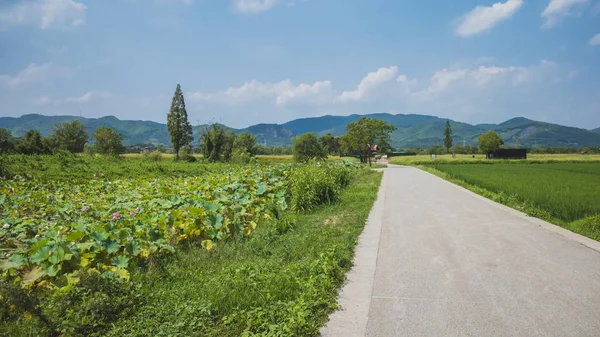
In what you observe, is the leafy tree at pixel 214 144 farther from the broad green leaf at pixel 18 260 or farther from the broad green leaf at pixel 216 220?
the broad green leaf at pixel 18 260

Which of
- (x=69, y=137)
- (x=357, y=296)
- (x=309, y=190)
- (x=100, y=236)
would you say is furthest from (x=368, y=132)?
(x=69, y=137)

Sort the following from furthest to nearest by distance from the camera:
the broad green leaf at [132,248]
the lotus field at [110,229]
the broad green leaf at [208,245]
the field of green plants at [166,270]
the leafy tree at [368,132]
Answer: the leafy tree at [368,132] < the broad green leaf at [208,245] < the broad green leaf at [132,248] < the lotus field at [110,229] < the field of green plants at [166,270]

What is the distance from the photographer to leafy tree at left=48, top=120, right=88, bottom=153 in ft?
240

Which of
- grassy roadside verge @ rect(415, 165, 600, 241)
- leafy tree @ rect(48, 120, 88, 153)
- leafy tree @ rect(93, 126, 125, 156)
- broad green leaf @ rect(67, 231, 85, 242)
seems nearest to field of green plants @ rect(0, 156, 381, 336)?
broad green leaf @ rect(67, 231, 85, 242)

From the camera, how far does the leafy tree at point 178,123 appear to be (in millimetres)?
62750

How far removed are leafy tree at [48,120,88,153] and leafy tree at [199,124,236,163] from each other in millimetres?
30952

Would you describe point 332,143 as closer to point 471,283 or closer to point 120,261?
point 471,283

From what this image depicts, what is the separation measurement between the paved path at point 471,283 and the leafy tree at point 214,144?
62110mm

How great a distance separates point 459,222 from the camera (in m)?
7.58

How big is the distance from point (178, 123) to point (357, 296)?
65254 millimetres

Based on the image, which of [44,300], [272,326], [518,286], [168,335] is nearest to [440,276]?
[518,286]

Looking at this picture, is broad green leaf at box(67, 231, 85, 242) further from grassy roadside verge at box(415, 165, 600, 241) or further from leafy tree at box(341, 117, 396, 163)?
leafy tree at box(341, 117, 396, 163)

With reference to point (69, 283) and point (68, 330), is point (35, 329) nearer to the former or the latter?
point (68, 330)

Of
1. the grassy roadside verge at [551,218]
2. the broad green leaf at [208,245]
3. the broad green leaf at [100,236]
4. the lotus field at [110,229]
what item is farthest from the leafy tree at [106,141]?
the broad green leaf at [100,236]
